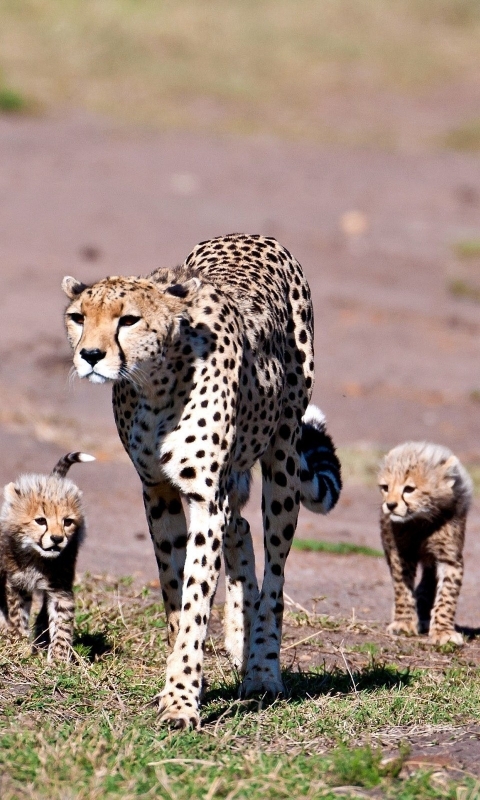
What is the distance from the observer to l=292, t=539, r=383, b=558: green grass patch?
8.20m

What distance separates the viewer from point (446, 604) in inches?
261

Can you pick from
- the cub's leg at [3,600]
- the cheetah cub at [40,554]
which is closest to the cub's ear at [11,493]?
the cheetah cub at [40,554]

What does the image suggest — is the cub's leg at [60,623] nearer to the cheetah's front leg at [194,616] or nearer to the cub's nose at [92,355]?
the cheetah's front leg at [194,616]

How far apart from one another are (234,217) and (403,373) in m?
4.74

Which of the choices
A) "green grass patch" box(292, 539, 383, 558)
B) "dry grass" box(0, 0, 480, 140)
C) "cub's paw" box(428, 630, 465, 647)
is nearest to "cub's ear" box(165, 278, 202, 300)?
"cub's paw" box(428, 630, 465, 647)

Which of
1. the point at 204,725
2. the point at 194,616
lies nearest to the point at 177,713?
the point at 204,725

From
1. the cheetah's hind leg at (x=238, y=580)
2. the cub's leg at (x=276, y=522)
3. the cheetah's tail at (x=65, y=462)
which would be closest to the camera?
the cub's leg at (x=276, y=522)

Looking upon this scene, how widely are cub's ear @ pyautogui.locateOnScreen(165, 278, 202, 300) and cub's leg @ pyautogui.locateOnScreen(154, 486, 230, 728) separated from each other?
630mm

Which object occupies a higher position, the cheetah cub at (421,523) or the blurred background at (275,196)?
the blurred background at (275,196)

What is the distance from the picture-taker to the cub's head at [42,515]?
5.66 m

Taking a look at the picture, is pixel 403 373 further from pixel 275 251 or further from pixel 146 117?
pixel 146 117

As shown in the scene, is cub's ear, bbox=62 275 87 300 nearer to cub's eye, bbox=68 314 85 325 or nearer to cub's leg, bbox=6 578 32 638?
cub's eye, bbox=68 314 85 325

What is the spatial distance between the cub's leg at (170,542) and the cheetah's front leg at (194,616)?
408mm

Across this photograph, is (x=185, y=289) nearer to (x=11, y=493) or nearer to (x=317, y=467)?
(x=317, y=467)
